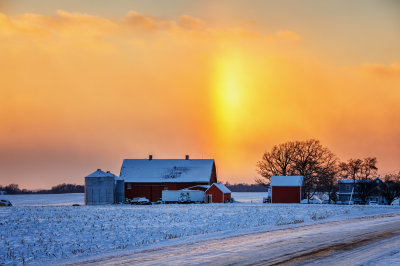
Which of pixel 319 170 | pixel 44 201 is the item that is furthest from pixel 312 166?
pixel 44 201

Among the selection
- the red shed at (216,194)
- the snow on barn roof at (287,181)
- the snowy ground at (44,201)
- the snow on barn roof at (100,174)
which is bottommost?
the snowy ground at (44,201)

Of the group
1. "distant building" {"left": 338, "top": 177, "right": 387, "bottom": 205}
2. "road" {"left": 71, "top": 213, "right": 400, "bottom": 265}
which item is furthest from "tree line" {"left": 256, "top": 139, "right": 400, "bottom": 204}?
"road" {"left": 71, "top": 213, "right": 400, "bottom": 265}

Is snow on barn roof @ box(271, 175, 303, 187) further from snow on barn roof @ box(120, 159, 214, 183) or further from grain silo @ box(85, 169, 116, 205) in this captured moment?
grain silo @ box(85, 169, 116, 205)

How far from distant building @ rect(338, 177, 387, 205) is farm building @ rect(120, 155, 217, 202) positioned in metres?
26.1

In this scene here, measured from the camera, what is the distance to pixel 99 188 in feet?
239

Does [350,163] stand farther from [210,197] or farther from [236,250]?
[236,250]

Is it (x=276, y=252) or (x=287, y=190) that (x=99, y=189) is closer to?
(x=287, y=190)

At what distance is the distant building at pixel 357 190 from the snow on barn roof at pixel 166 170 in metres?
26.6

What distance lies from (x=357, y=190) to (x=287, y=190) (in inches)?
733

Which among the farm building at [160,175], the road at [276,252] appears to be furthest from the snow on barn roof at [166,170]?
the road at [276,252]

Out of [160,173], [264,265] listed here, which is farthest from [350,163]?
[264,265]

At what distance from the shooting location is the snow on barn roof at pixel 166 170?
81.8 m

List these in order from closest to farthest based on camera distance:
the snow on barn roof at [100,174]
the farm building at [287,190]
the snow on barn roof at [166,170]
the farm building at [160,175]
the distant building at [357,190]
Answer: the snow on barn roof at [100,174]
the farm building at [287,190]
the farm building at [160,175]
the snow on barn roof at [166,170]
the distant building at [357,190]

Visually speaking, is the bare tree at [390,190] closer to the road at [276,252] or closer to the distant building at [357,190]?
the distant building at [357,190]
